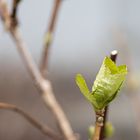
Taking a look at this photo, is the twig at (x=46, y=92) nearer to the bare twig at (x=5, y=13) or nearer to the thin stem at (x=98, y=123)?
the bare twig at (x=5, y=13)

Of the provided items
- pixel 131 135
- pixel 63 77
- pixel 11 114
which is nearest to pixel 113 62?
pixel 11 114

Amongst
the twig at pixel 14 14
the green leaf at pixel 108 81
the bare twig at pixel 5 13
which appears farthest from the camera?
the bare twig at pixel 5 13

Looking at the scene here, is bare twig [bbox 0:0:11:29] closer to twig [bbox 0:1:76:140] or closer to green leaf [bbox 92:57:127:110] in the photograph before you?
twig [bbox 0:1:76:140]

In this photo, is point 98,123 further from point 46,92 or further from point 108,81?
point 46,92

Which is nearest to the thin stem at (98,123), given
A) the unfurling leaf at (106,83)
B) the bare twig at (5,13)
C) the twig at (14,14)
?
the unfurling leaf at (106,83)

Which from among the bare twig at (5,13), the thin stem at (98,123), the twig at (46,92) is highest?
the bare twig at (5,13)

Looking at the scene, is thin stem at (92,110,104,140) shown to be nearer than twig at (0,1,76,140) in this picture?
Yes

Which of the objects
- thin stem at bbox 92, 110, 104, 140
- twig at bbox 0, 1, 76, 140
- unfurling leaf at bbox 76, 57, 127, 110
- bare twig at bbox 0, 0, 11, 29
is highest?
bare twig at bbox 0, 0, 11, 29

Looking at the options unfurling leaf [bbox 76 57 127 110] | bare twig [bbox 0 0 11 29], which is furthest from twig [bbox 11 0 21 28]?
unfurling leaf [bbox 76 57 127 110]
